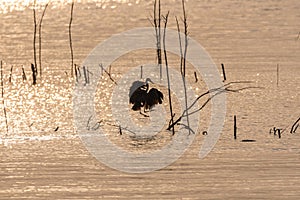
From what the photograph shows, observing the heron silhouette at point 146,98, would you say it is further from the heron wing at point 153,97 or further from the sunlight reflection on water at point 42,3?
the sunlight reflection on water at point 42,3

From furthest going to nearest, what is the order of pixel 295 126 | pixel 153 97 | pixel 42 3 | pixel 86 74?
A: pixel 42 3 < pixel 86 74 < pixel 153 97 < pixel 295 126

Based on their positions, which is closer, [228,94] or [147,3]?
[228,94]

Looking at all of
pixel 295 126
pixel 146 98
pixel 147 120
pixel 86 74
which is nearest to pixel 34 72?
pixel 86 74

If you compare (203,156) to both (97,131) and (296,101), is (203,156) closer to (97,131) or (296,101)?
(97,131)

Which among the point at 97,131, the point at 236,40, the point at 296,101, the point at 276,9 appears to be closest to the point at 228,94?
the point at 296,101

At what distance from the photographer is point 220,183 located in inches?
260

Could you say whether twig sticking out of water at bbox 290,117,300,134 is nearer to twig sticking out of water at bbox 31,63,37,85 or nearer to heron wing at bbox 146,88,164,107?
heron wing at bbox 146,88,164,107

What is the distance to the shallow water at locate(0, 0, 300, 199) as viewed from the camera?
6605mm

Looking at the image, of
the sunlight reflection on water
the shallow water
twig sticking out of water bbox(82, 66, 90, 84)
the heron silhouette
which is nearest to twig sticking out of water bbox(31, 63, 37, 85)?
the shallow water

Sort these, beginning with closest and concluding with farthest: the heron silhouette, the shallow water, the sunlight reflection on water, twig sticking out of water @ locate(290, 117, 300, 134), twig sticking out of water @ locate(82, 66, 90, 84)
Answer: the shallow water
twig sticking out of water @ locate(290, 117, 300, 134)
the heron silhouette
twig sticking out of water @ locate(82, 66, 90, 84)
the sunlight reflection on water

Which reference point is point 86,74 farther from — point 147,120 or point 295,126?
point 295,126

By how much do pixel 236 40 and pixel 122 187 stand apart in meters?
4.30

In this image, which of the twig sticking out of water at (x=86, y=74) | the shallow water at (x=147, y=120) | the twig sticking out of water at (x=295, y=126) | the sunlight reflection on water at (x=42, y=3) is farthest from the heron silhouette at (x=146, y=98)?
the sunlight reflection on water at (x=42, y=3)

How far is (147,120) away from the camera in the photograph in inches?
314
